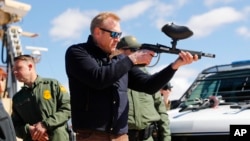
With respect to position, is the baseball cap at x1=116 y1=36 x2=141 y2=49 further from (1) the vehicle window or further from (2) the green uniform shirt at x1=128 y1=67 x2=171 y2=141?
(1) the vehicle window

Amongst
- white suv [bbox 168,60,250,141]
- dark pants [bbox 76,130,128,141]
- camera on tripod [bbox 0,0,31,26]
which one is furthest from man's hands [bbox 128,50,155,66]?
camera on tripod [bbox 0,0,31,26]

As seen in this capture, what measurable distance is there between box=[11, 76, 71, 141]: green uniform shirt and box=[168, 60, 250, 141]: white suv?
3.40ft

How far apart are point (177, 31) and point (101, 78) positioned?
1.92ft

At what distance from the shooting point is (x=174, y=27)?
9.88ft

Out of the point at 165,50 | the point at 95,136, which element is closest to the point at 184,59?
the point at 165,50

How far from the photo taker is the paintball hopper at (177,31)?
9.80 ft

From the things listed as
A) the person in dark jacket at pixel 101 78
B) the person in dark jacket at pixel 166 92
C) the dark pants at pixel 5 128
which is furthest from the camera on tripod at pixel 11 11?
the dark pants at pixel 5 128

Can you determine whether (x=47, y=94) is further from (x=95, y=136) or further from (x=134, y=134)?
(x=95, y=136)

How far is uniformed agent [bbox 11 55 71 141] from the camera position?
4164 mm

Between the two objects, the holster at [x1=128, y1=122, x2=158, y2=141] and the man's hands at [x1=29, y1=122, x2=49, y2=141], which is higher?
the man's hands at [x1=29, y1=122, x2=49, y2=141]

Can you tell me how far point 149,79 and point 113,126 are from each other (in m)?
0.45

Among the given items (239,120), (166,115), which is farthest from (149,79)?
(166,115)

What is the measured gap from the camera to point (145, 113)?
4461 mm

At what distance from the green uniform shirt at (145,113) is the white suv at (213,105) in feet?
0.27
